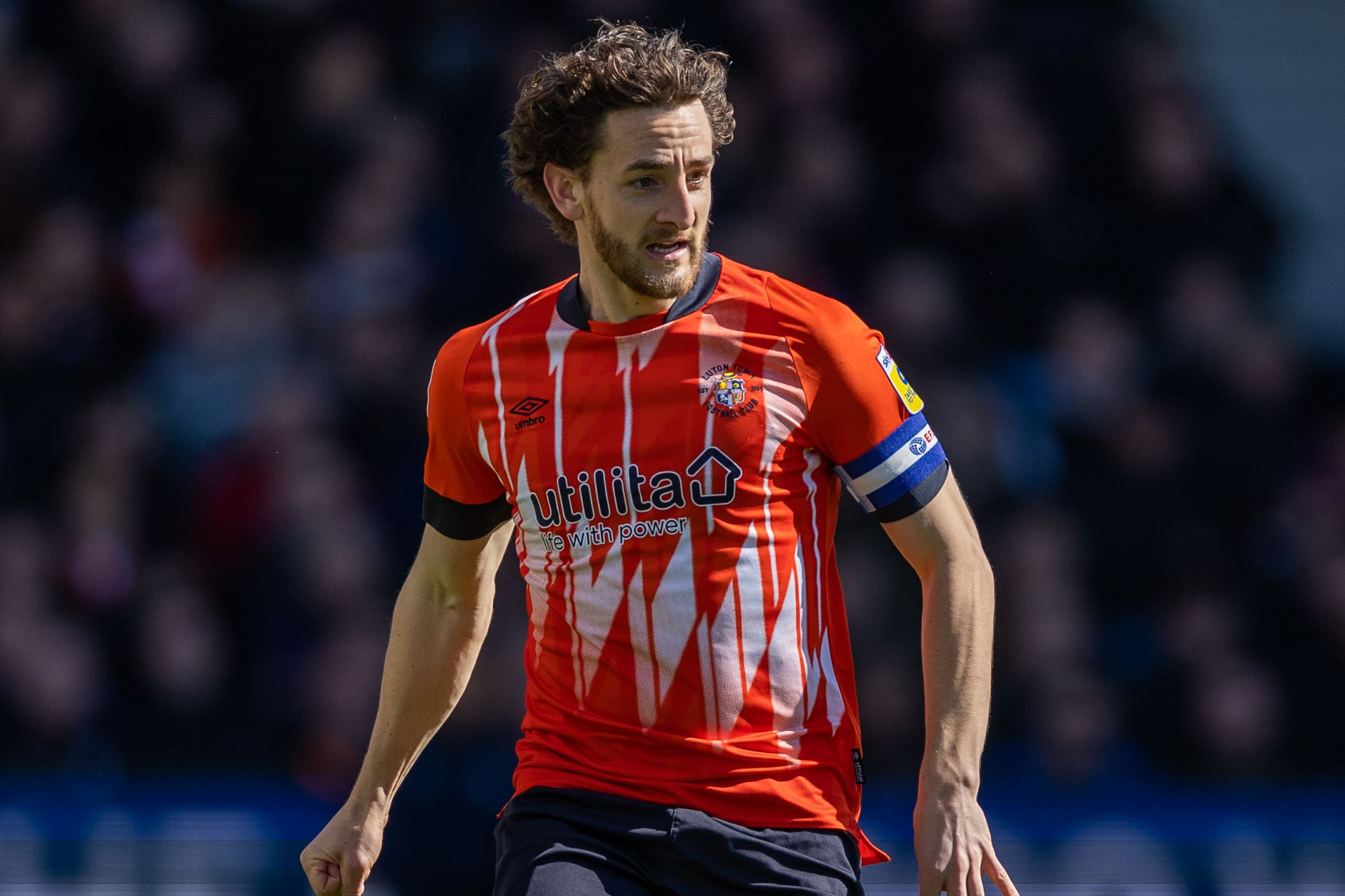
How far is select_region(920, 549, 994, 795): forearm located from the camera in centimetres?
314

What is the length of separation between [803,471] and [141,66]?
745 centimetres

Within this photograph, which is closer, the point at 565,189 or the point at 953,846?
the point at 953,846

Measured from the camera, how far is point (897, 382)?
3.37 metres

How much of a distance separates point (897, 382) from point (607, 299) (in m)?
0.67

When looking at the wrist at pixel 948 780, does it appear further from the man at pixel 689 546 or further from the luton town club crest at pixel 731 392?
the luton town club crest at pixel 731 392

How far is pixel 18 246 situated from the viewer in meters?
9.18

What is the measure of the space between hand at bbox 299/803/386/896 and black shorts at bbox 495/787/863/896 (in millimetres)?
482

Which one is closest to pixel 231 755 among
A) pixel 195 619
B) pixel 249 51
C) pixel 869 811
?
pixel 195 619

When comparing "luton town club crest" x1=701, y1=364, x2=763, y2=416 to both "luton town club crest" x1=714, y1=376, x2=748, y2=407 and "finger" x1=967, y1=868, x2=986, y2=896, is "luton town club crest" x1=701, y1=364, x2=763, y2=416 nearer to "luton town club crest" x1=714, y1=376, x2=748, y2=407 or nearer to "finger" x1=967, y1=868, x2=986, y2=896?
"luton town club crest" x1=714, y1=376, x2=748, y2=407

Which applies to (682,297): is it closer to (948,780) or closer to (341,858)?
(948,780)

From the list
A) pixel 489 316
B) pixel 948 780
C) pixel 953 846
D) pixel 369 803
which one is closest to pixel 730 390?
pixel 948 780

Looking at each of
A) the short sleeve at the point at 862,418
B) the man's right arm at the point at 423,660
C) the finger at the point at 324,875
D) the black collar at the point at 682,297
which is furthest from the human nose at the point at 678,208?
the finger at the point at 324,875

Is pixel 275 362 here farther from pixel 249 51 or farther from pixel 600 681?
pixel 600 681

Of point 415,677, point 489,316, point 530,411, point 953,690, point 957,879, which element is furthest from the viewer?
point 489,316
